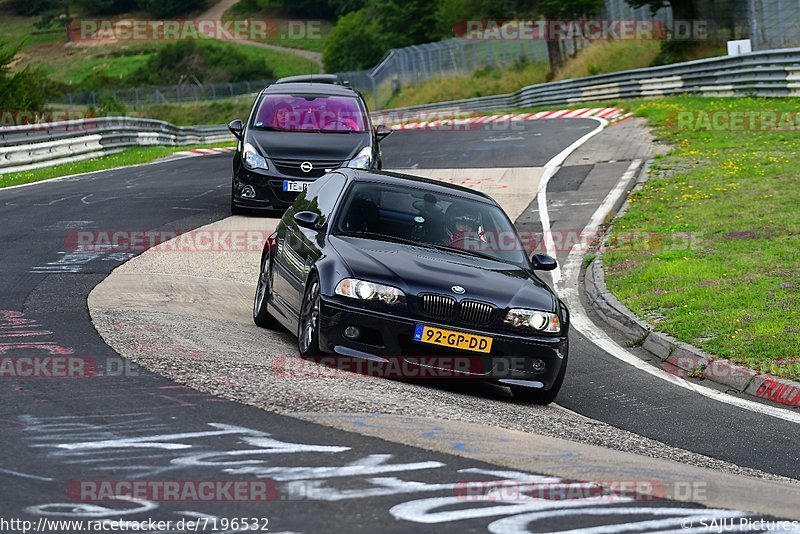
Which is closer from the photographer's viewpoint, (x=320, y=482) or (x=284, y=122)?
(x=320, y=482)

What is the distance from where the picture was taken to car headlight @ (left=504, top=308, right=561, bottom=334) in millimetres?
9164

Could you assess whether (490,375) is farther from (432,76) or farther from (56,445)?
(432,76)

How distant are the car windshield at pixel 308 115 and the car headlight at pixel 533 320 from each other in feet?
32.9

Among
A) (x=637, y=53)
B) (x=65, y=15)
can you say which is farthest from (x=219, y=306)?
(x=65, y=15)

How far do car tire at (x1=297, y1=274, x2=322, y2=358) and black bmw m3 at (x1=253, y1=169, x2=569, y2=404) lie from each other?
0.4 inches

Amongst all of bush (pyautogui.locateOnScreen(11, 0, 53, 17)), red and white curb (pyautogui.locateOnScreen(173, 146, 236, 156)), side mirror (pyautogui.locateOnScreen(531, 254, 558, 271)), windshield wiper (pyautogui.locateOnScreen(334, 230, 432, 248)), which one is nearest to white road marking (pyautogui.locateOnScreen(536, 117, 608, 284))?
side mirror (pyautogui.locateOnScreen(531, 254, 558, 271))

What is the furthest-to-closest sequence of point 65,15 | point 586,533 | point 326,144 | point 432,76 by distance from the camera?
point 65,15 → point 432,76 → point 326,144 → point 586,533

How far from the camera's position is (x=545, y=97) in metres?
48.7

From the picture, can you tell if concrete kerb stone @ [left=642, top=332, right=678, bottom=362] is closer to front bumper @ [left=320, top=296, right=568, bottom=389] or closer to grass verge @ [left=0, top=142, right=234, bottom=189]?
front bumper @ [left=320, top=296, right=568, bottom=389]

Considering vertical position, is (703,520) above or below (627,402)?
above

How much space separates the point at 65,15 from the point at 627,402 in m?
136

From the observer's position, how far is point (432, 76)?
221 ft

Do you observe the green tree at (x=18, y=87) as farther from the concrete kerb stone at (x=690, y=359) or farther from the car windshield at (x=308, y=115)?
the concrete kerb stone at (x=690, y=359)

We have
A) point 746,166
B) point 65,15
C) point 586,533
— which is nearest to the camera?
point 586,533
